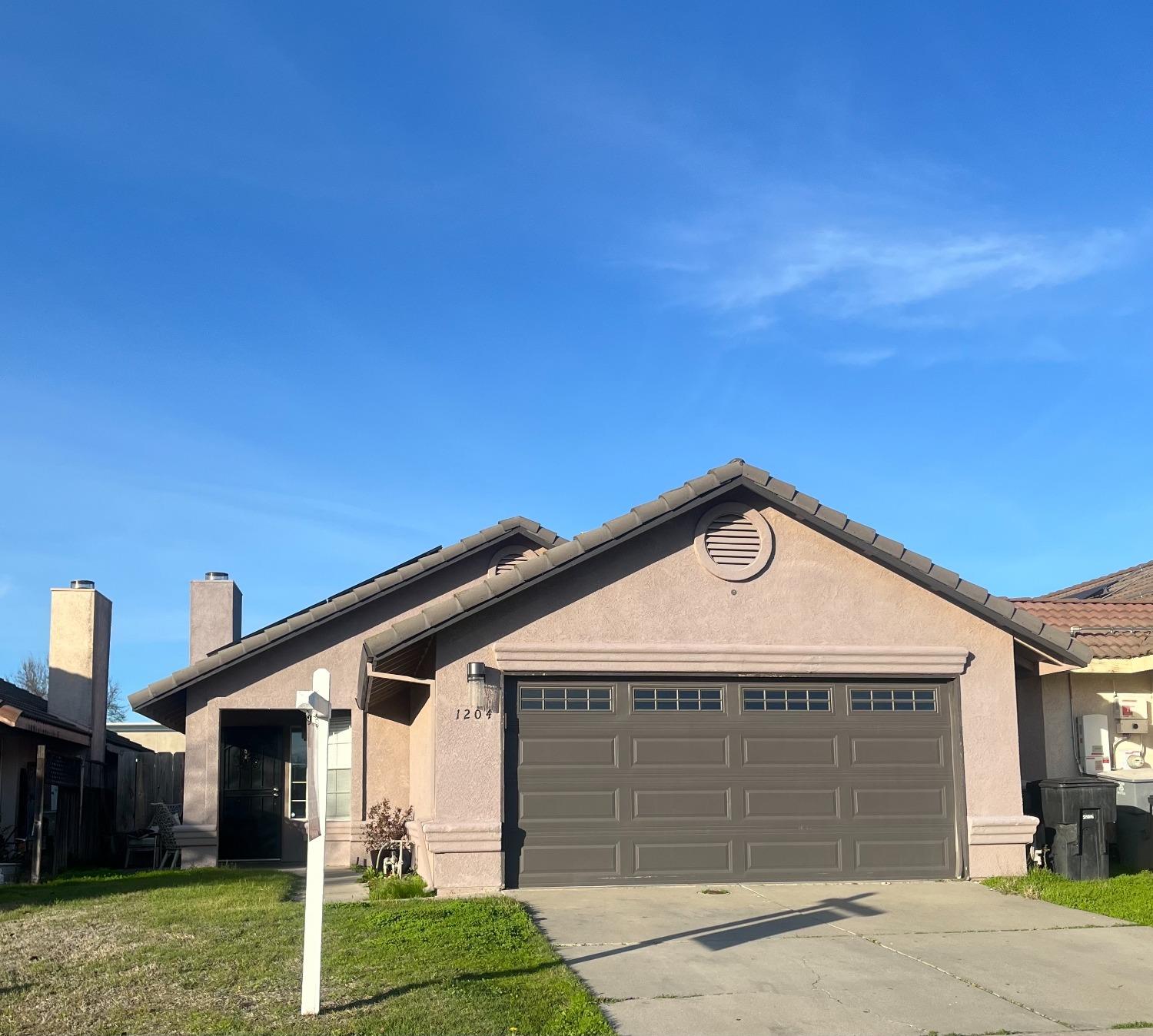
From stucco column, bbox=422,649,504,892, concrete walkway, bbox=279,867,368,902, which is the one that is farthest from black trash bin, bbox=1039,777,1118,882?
concrete walkway, bbox=279,867,368,902

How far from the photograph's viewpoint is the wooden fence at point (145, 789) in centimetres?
2103

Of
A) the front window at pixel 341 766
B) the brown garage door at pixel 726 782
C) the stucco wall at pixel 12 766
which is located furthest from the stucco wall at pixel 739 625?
the stucco wall at pixel 12 766

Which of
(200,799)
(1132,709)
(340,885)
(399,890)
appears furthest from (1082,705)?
(200,799)

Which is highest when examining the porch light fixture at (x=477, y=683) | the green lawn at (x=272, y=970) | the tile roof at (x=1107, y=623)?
the tile roof at (x=1107, y=623)

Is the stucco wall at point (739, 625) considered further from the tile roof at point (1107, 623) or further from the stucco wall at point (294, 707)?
the stucco wall at point (294, 707)

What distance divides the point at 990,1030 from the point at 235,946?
5540 millimetres

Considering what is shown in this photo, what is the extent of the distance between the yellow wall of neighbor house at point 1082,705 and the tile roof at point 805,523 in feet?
5.27

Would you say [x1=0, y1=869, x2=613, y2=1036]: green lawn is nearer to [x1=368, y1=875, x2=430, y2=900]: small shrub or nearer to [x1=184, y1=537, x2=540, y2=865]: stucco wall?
[x1=368, y1=875, x2=430, y2=900]: small shrub

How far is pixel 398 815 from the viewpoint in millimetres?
15859

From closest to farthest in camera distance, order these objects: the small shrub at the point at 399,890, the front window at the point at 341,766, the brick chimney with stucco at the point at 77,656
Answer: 1. the small shrub at the point at 399,890
2. the front window at the point at 341,766
3. the brick chimney with stucco at the point at 77,656

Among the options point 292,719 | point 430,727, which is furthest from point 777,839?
point 292,719

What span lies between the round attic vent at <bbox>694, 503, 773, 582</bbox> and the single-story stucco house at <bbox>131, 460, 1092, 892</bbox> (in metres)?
0.02

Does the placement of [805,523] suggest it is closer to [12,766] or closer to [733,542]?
[733,542]

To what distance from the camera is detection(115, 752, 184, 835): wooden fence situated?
21.0 m
